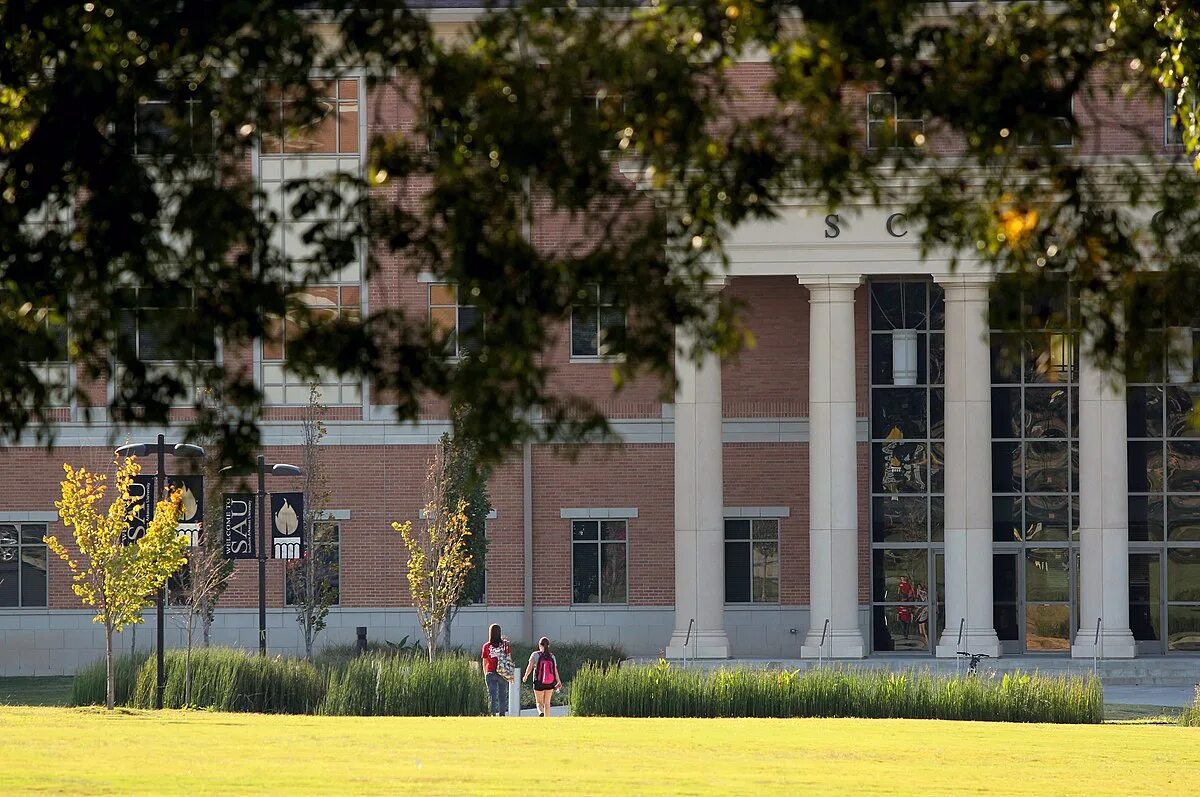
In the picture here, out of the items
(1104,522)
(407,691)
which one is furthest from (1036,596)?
(407,691)

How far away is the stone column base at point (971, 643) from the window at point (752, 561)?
525 centimetres

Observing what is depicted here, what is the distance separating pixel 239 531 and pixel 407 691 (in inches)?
400

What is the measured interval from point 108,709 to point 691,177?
17.5m

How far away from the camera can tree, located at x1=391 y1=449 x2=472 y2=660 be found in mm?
33062

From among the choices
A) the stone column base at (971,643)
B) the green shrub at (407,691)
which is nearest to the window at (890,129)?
the green shrub at (407,691)

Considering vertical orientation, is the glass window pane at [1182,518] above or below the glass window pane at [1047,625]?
above

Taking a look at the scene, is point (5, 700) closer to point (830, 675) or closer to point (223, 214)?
point (830, 675)

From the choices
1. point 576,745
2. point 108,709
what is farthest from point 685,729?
point 108,709

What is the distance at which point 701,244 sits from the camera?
9.38 metres

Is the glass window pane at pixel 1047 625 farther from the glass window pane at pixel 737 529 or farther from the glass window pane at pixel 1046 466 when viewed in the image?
the glass window pane at pixel 737 529

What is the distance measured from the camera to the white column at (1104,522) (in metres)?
36.1

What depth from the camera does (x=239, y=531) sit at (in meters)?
34.4

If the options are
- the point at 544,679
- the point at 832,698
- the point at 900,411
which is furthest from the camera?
the point at 900,411

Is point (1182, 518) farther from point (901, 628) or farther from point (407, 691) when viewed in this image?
point (407, 691)
